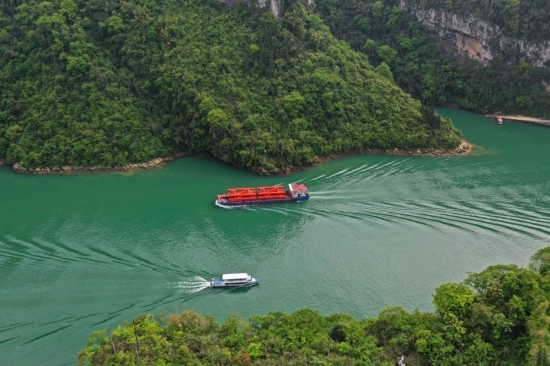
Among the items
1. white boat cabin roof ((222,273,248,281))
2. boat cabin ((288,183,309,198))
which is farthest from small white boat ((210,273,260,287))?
boat cabin ((288,183,309,198))

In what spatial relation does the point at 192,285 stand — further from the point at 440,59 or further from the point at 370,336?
the point at 440,59

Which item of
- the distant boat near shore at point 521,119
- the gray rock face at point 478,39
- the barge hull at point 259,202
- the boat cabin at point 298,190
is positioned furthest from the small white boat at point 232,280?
the gray rock face at point 478,39

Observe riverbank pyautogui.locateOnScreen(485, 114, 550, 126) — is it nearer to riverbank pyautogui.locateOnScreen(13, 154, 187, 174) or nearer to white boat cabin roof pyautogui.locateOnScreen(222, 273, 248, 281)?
riverbank pyautogui.locateOnScreen(13, 154, 187, 174)

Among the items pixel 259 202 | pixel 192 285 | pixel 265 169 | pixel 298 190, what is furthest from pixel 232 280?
pixel 265 169

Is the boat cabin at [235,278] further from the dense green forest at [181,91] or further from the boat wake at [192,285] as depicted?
the dense green forest at [181,91]

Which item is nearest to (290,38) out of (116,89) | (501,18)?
(116,89)

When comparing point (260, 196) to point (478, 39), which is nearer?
point (260, 196)
